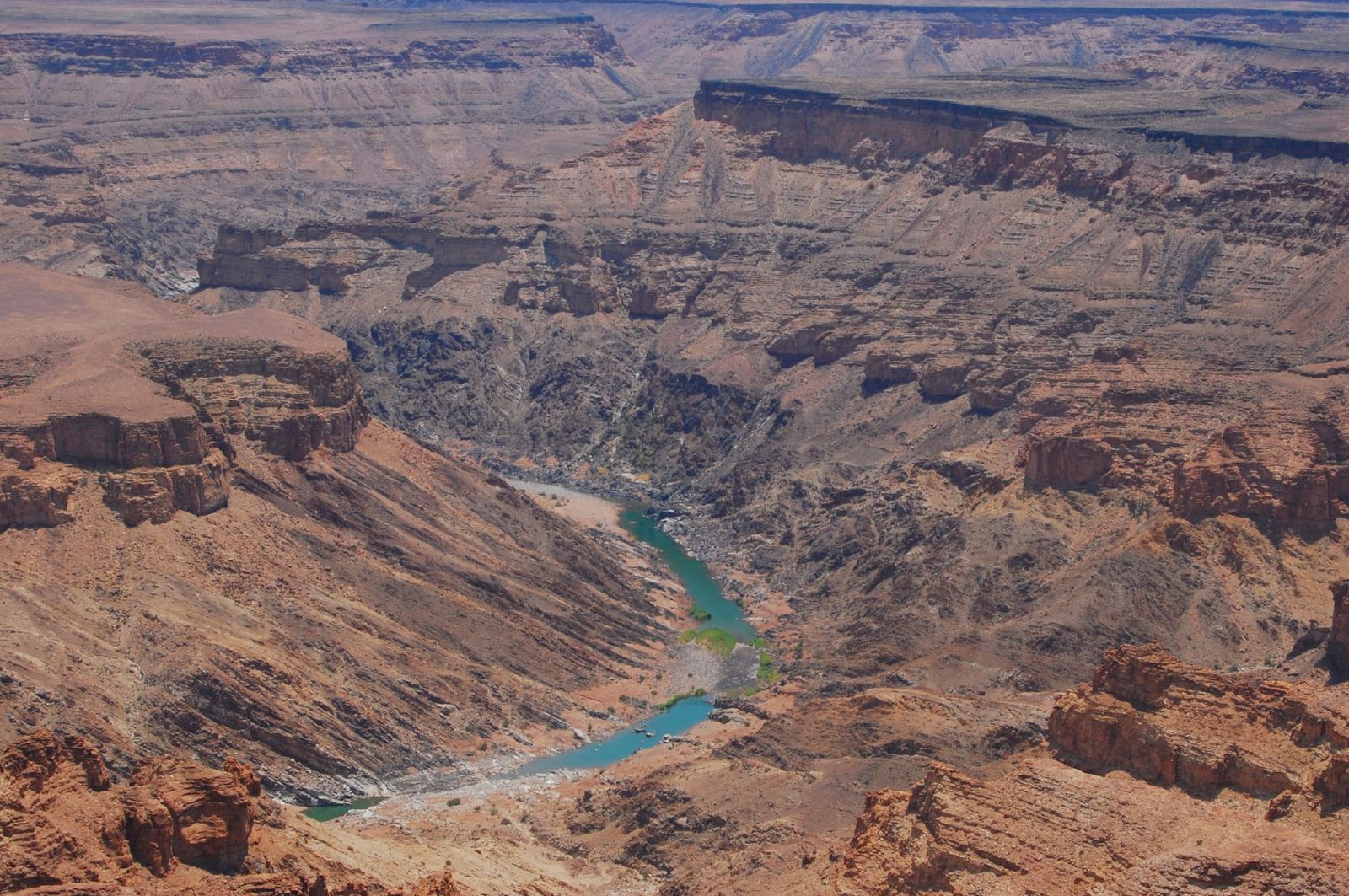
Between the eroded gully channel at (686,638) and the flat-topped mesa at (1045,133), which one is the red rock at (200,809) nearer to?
the eroded gully channel at (686,638)

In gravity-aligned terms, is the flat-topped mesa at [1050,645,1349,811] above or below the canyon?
above

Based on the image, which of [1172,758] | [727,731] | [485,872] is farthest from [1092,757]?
[727,731]

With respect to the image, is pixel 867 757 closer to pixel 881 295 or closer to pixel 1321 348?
pixel 1321 348

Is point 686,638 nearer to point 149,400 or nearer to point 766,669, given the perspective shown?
point 766,669

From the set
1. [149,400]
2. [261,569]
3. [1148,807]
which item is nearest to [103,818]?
[1148,807]

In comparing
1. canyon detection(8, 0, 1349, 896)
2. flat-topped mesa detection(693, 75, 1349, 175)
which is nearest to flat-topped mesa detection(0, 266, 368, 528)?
canyon detection(8, 0, 1349, 896)

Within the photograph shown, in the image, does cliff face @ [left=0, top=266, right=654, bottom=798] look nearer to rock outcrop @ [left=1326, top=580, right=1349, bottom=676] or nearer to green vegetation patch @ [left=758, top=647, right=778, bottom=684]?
green vegetation patch @ [left=758, top=647, right=778, bottom=684]
